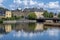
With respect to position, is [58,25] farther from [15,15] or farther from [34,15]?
[15,15]

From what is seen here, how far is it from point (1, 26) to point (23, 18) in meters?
0.72

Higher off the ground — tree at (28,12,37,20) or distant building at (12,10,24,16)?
distant building at (12,10,24,16)

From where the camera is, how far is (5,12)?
Result: 12.6ft

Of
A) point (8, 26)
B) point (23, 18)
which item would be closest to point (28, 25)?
point (8, 26)

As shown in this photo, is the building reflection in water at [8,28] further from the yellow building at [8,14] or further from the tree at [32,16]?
the tree at [32,16]

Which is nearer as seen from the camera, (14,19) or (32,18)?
(14,19)

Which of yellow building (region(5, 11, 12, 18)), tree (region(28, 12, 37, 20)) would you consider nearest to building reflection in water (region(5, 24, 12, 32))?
yellow building (region(5, 11, 12, 18))

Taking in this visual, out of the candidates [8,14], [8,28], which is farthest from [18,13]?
[8,28]

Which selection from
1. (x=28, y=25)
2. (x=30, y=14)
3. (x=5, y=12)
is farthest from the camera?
(x=28, y=25)

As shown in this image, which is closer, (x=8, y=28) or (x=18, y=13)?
(x=18, y=13)

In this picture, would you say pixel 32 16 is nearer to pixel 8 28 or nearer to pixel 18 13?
pixel 18 13

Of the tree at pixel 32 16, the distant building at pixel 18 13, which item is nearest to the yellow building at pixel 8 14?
the distant building at pixel 18 13

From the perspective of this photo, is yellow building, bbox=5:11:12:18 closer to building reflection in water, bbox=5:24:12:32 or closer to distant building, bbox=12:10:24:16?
distant building, bbox=12:10:24:16

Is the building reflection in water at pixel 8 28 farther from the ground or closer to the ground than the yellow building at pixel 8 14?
closer to the ground
